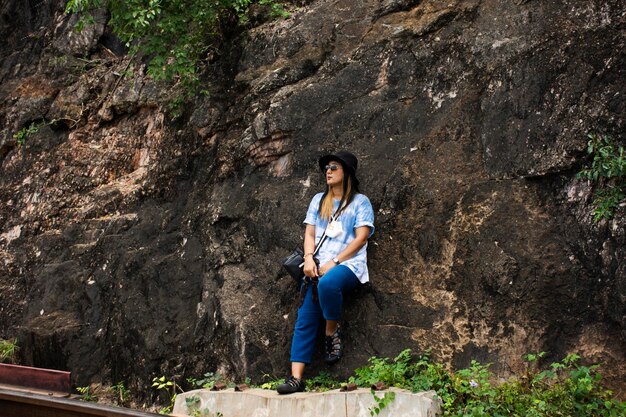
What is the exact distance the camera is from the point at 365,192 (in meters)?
6.97

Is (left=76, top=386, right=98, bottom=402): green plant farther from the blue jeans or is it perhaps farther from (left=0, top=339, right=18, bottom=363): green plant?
the blue jeans

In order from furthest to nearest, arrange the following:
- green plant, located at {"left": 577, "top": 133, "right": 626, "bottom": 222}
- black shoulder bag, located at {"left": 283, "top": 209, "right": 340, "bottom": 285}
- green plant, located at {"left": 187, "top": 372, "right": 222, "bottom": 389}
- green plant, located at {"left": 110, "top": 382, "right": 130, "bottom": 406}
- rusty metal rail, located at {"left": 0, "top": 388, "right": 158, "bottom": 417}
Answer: green plant, located at {"left": 110, "top": 382, "right": 130, "bottom": 406} → green plant, located at {"left": 187, "top": 372, "right": 222, "bottom": 389} → black shoulder bag, located at {"left": 283, "top": 209, "right": 340, "bottom": 285} → green plant, located at {"left": 577, "top": 133, "right": 626, "bottom": 222} → rusty metal rail, located at {"left": 0, "top": 388, "right": 158, "bottom": 417}

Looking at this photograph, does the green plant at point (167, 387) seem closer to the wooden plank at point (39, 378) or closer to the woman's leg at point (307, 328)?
the wooden plank at point (39, 378)

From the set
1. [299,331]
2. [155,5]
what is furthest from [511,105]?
[155,5]

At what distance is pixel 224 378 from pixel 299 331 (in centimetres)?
105

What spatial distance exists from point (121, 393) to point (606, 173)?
4664 mm

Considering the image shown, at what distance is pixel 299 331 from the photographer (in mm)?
6430

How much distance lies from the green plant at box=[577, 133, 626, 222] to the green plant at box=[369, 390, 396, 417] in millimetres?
1896

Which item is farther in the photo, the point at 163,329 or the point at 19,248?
the point at 19,248

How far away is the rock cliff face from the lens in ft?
19.9

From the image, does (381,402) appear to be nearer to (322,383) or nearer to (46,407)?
(322,383)

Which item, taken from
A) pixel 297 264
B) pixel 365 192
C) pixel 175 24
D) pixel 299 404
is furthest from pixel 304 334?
pixel 175 24

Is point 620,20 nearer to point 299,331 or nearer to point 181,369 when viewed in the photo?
point 299,331

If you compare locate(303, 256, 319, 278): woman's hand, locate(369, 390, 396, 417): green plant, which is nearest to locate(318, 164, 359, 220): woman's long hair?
locate(303, 256, 319, 278): woman's hand
